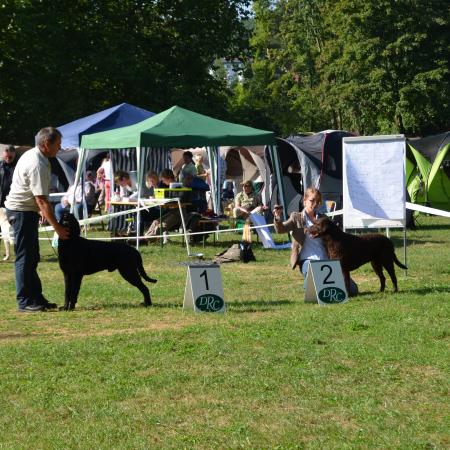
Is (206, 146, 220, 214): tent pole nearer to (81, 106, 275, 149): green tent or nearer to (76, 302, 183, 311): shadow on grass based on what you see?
(81, 106, 275, 149): green tent

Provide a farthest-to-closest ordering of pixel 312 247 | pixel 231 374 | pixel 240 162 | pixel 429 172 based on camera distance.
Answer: pixel 240 162 < pixel 429 172 < pixel 312 247 < pixel 231 374

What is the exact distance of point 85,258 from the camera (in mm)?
9266

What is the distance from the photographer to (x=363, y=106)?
47.5 metres

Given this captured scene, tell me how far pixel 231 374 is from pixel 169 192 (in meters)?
10.5

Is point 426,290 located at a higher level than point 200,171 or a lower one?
lower

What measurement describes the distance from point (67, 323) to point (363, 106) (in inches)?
1573

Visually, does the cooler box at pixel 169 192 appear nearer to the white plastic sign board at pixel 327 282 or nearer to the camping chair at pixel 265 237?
the camping chair at pixel 265 237

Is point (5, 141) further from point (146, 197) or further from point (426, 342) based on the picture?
point (426, 342)

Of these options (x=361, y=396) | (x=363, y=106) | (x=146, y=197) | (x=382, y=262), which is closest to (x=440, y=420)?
(x=361, y=396)

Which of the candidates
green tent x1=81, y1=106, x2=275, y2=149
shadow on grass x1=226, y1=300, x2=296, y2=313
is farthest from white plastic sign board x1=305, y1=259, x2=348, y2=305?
green tent x1=81, y1=106, x2=275, y2=149

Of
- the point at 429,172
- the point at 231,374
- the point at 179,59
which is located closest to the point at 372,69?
the point at 179,59

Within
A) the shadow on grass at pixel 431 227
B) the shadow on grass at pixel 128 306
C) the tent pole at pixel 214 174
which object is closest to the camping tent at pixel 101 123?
the tent pole at pixel 214 174

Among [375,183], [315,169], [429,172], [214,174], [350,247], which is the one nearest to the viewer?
[350,247]

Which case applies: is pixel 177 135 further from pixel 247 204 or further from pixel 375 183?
pixel 375 183
